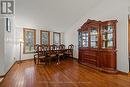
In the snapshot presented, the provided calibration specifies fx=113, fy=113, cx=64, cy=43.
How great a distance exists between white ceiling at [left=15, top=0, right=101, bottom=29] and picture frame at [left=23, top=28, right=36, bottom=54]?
0.60 metres

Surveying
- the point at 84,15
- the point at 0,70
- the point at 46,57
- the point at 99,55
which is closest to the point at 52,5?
the point at 84,15

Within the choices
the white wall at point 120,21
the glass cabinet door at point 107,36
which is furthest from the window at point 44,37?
Answer: the glass cabinet door at point 107,36

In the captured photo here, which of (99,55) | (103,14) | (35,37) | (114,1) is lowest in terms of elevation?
(99,55)

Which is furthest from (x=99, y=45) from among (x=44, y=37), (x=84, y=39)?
(x=44, y=37)

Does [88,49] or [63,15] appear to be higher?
[63,15]

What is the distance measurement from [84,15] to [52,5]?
7.01 feet

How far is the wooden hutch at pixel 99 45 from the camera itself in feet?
13.9

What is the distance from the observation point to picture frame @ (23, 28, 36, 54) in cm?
672

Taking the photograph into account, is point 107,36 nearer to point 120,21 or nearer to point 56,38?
point 120,21

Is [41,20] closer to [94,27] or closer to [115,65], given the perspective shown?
[94,27]

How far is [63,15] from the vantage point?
6.36 metres

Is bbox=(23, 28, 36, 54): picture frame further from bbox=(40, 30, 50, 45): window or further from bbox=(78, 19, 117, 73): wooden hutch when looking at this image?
bbox=(78, 19, 117, 73): wooden hutch

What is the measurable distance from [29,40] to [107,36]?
4.58 meters

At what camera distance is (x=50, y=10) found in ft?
18.5
